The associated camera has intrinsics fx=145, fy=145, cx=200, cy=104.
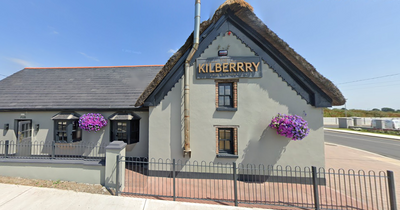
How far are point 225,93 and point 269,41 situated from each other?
306 cm

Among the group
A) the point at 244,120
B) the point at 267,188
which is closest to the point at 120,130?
the point at 244,120

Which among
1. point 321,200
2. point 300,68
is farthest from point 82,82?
point 321,200

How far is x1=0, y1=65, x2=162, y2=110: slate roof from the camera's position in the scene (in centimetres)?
909

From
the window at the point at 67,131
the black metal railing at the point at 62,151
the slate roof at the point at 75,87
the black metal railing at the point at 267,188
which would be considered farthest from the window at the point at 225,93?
the window at the point at 67,131

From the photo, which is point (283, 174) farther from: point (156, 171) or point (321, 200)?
point (156, 171)

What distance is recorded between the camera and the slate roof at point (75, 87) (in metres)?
9.09

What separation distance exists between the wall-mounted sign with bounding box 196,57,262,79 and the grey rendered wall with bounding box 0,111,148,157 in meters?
4.50

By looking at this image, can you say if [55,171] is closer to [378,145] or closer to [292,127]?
[292,127]

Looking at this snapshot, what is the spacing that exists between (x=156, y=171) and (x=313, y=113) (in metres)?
7.61

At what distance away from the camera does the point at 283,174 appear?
6.37 m

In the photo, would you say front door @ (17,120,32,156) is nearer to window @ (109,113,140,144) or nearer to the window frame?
window @ (109,113,140,144)

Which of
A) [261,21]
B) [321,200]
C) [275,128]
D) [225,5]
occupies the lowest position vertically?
[321,200]

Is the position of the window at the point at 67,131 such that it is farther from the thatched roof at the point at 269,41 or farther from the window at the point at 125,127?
the thatched roof at the point at 269,41

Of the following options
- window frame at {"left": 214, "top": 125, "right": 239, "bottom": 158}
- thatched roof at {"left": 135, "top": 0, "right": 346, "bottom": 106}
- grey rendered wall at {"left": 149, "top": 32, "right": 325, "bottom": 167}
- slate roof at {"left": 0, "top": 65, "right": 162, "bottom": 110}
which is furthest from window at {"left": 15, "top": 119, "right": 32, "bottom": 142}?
window frame at {"left": 214, "top": 125, "right": 239, "bottom": 158}
